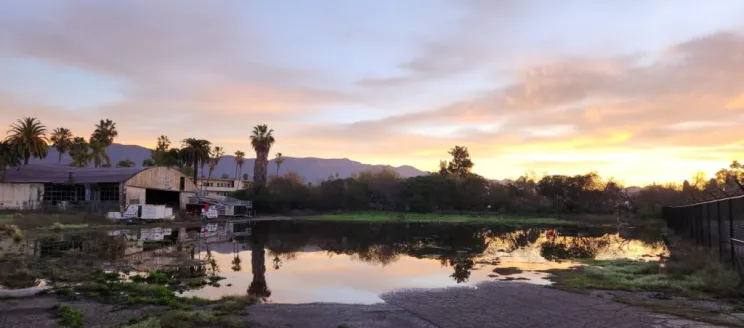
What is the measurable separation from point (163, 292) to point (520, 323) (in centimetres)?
936

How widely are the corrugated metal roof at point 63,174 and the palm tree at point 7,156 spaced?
69.2 inches

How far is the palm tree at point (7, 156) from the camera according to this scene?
61.2m

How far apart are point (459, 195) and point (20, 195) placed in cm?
6556

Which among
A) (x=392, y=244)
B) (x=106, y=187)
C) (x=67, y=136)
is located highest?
(x=67, y=136)

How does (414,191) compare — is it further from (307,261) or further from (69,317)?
(69,317)

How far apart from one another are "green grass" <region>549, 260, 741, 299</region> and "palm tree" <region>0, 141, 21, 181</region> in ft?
217

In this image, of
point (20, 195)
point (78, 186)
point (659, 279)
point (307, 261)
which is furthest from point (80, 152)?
point (659, 279)

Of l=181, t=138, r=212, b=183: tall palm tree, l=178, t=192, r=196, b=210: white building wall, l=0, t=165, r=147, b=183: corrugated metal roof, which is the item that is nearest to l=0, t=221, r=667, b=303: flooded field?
l=0, t=165, r=147, b=183: corrugated metal roof

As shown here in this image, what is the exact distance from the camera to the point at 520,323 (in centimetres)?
1152

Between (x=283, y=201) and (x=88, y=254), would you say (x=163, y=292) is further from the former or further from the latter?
(x=283, y=201)

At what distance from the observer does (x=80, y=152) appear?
301 ft

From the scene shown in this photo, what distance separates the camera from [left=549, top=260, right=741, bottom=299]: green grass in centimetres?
1473

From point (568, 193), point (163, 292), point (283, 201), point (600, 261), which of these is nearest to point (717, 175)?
point (568, 193)

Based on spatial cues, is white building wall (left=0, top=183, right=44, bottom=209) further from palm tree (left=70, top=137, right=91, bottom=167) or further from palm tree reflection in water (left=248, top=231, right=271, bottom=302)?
palm tree reflection in water (left=248, top=231, right=271, bottom=302)
